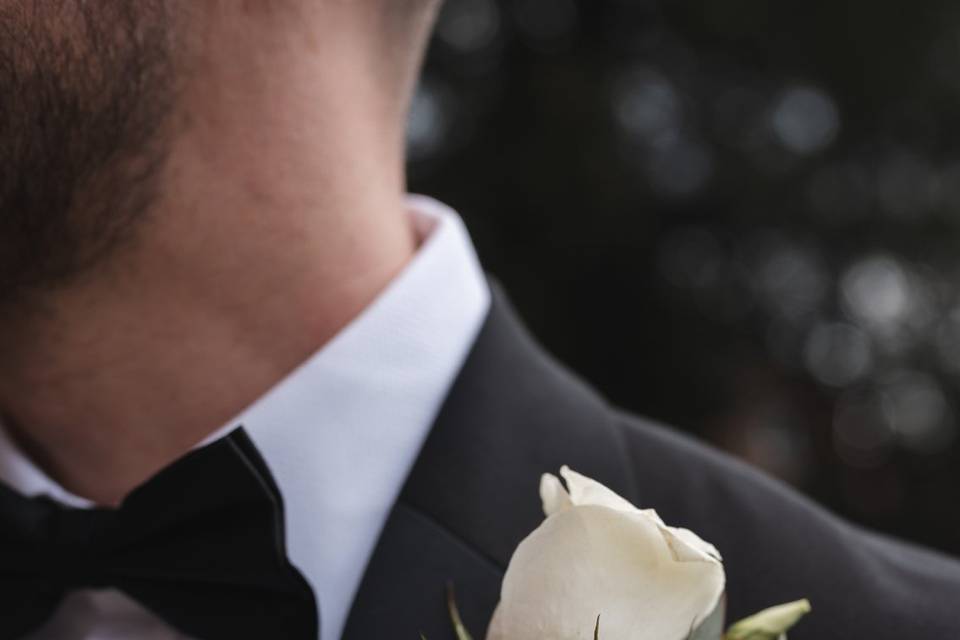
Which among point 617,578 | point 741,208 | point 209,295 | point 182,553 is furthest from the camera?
point 741,208

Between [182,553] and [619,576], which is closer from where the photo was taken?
[619,576]

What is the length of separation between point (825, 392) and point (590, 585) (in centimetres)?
849

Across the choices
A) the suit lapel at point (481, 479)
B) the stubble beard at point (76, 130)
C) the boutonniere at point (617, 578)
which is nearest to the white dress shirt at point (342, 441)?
the suit lapel at point (481, 479)

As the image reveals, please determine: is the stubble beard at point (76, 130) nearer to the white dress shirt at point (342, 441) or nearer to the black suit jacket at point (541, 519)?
the white dress shirt at point (342, 441)

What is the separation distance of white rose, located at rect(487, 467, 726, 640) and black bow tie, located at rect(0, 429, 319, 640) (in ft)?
1.33

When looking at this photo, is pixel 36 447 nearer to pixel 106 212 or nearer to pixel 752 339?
pixel 106 212

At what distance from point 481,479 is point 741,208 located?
7.74 m

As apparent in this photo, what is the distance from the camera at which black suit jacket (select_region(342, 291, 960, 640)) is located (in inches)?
52.2

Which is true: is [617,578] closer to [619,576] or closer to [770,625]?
[619,576]

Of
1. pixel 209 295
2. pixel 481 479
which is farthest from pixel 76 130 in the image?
pixel 481 479

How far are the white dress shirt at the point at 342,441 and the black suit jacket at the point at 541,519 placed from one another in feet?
0.12

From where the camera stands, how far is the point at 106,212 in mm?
1453

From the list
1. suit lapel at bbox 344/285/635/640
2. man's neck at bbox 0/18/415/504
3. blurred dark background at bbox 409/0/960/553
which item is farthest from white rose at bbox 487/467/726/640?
blurred dark background at bbox 409/0/960/553

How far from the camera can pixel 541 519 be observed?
140cm
